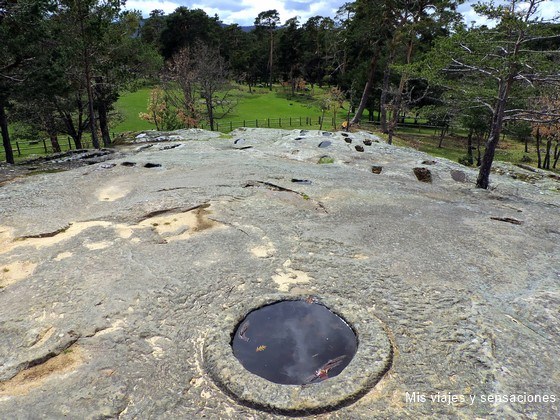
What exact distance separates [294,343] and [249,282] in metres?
2.11

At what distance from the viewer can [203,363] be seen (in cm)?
586

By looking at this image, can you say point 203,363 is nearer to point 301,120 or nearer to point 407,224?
point 407,224

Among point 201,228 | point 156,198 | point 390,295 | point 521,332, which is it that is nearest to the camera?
point 521,332

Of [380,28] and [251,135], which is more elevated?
[380,28]

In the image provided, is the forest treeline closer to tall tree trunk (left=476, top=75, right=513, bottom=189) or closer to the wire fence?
tall tree trunk (left=476, top=75, right=513, bottom=189)

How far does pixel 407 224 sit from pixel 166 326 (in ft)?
25.1

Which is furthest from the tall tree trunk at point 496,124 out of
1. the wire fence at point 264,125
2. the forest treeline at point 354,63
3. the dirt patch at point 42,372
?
the wire fence at point 264,125

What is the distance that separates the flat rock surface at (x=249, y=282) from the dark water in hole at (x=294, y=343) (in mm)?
599

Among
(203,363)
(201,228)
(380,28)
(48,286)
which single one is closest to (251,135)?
(380,28)

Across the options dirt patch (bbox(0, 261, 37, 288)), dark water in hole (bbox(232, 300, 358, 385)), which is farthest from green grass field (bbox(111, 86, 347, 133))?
dark water in hole (bbox(232, 300, 358, 385))

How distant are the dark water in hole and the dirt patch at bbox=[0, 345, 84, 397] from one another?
2543mm

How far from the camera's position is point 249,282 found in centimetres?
800

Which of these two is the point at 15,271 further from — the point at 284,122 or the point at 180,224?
the point at 284,122

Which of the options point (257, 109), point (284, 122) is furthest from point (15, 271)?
point (257, 109)
